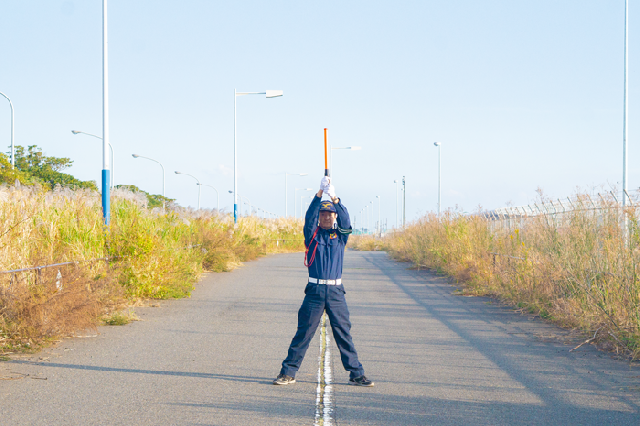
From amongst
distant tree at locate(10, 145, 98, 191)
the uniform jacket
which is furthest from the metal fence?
distant tree at locate(10, 145, 98, 191)

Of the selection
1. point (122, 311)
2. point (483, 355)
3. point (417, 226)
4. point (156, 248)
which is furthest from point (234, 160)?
point (483, 355)

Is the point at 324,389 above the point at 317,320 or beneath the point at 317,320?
beneath

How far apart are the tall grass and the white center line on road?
384 cm

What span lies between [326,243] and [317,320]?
85cm

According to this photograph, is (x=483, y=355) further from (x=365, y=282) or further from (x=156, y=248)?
(x=365, y=282)

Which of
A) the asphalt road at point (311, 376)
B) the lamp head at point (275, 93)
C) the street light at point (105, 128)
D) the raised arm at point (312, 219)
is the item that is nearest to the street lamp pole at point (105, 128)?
the street light at point (105, 128)

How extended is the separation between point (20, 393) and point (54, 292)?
2.54 meters

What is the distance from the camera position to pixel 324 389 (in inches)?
253

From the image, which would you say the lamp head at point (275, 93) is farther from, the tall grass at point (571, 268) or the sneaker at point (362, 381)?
the sneaker at point (362, 381)

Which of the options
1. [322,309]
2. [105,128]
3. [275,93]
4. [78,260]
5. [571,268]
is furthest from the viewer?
[275,93]

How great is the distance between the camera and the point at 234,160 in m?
31.8

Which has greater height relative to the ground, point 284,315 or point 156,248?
point 156,248

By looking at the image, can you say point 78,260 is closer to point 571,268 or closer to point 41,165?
point 571,268

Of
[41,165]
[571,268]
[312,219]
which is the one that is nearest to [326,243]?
[312,219]
